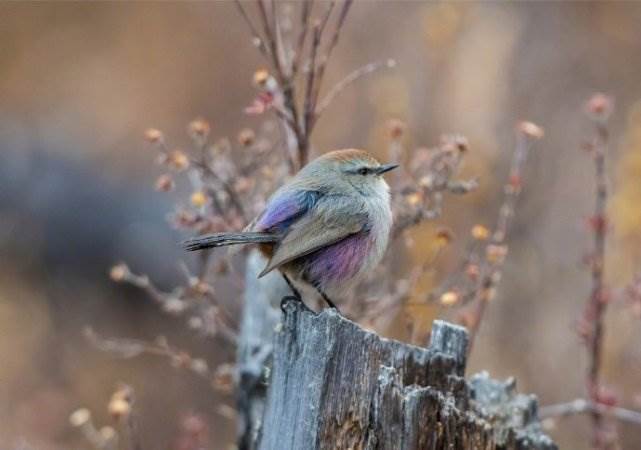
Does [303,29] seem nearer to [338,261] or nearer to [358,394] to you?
[338,261]

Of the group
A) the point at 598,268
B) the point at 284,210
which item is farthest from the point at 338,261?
the point at 598,268

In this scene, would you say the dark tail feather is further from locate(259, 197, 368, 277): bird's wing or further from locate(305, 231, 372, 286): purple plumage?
locate(305, 231, 372, 286): purple plumage

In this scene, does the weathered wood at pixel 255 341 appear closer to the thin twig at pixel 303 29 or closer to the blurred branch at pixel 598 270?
the thin twig at pixel 303 29

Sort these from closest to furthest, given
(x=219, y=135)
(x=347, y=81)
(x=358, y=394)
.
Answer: (x=358, y=394) → (x=347, y=81) → (x=219, y=135)

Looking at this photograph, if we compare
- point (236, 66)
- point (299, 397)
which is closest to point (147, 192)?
point (236, 66)

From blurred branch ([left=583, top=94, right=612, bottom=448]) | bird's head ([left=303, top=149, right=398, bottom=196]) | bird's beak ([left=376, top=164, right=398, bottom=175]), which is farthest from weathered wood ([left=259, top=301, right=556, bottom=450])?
blurred branch ([left=583, top=94, right=612, bottom=448])

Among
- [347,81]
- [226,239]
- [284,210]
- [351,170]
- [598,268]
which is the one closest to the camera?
[226,239]
